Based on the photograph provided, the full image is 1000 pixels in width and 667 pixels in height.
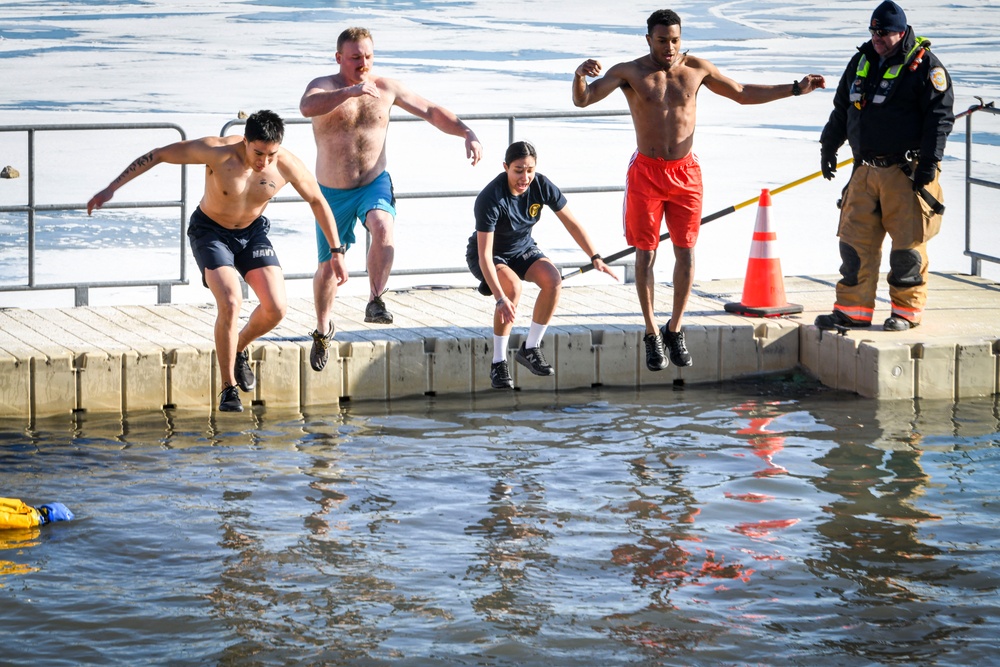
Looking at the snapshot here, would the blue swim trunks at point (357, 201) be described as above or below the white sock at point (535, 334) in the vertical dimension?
above

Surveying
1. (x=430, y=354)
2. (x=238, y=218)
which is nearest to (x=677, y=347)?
(x=430, y=354)

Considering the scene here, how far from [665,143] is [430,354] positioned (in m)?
1.90

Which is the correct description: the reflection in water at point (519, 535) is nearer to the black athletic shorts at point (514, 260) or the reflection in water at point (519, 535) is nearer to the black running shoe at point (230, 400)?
the black running shoe at point (230, 400)

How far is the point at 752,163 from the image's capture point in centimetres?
1673

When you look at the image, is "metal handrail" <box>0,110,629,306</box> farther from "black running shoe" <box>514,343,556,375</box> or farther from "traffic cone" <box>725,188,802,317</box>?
"black running shoe" <box>514,343,556,375</box>

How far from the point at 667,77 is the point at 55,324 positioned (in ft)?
13.2

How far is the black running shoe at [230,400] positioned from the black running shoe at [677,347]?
2.66 meters

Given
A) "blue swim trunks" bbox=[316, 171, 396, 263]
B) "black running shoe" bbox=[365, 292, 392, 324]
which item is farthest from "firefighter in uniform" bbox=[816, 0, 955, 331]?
"black running shoe" bbox=[365, 292, 392, 324]

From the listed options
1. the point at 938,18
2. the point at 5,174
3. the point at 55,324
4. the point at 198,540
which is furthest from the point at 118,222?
the point at 938,18

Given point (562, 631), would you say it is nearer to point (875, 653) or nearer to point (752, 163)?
point (875, 653)

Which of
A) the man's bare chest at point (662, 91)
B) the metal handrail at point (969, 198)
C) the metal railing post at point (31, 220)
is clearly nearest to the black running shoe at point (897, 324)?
the metal handrail at point (969, 198)

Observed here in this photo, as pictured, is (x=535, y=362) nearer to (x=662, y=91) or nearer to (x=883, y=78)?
Result: (x=662, y=91)

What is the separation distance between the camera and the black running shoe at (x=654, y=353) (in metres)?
9.23

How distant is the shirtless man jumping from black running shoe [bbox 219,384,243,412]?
2.49 m
